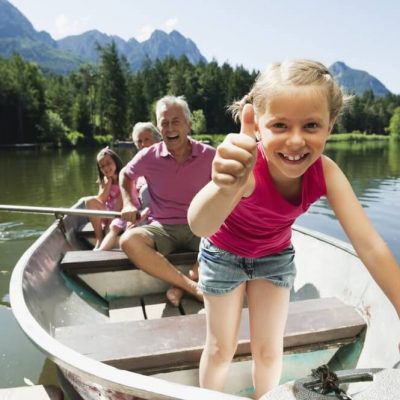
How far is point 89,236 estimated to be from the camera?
4.90 meters

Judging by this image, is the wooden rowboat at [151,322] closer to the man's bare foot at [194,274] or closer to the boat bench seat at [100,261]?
the boat bench seat at [100,261]

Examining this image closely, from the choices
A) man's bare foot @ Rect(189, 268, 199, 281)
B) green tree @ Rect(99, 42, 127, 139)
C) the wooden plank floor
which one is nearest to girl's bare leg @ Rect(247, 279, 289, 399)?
the wooden plank floor

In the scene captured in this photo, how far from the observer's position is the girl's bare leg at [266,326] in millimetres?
1857

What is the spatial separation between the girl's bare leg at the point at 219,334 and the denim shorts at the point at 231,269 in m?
0.05

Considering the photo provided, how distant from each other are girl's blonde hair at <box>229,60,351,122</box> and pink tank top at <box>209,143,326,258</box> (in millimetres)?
239

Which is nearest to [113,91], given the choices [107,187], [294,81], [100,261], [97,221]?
[107,187]

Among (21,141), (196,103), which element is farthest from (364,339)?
(196,103)

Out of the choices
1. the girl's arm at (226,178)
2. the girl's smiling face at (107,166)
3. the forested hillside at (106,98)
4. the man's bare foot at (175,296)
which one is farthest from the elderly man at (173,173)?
the forested hillside at (106,98)

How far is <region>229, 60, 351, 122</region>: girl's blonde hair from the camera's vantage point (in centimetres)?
136

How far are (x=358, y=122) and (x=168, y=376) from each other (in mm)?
98171

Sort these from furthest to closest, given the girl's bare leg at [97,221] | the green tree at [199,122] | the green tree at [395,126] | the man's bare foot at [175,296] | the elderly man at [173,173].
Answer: the green tree at [395,126], the green tree at [199,122], the girl's bare leg at [97,221], the elderly man at [173,173], the man's bare foot at [175,296]

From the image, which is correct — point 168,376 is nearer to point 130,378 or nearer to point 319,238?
point 130,378

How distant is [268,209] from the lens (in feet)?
5.30

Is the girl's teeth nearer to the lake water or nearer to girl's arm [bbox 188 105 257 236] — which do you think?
girl's arm [bbox 188 105 257 236]
